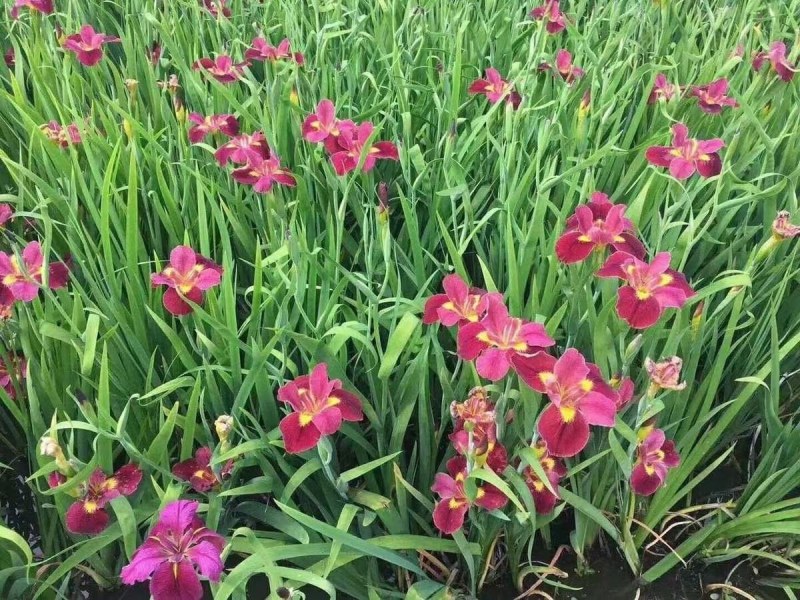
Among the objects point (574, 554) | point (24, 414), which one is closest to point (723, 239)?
point (574, 554)

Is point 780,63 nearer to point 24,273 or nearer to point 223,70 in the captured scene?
point 223,70

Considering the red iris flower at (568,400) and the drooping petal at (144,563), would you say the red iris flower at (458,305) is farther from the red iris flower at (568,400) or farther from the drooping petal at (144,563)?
the drooping petal at (144,563)

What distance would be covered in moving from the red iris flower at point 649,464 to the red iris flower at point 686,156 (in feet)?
1.70

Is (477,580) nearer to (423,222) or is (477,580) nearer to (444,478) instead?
(444,478)

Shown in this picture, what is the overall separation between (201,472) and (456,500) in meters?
0.40

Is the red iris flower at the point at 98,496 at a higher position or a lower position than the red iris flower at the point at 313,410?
lower

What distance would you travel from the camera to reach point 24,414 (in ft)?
3.76

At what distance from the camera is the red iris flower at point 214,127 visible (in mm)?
1479

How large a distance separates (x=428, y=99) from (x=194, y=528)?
52.8 inches

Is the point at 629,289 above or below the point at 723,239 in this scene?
above

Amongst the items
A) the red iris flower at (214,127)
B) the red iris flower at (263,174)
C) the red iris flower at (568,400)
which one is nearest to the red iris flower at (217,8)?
the red iris flower at (214,127)

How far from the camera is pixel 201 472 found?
3.30ft

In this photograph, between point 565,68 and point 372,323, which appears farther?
point 565,68

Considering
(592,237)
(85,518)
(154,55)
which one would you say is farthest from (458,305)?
(154,55)
